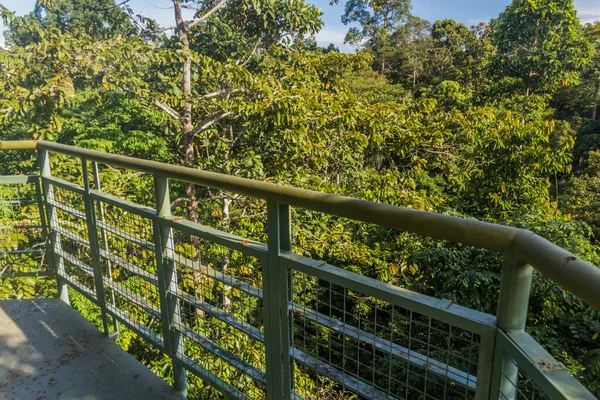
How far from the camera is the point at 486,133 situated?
7504 millimetres

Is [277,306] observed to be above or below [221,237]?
below

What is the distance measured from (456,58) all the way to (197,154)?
783 inches

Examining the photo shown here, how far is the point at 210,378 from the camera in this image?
5.65 ft

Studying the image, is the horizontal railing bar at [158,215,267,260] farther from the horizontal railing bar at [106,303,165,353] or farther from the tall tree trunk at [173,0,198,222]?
the tall tree trunk at [173,0,198,222]

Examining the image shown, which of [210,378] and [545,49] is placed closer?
[210,378]

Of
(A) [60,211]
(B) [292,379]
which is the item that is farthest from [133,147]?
(B) [292,379]

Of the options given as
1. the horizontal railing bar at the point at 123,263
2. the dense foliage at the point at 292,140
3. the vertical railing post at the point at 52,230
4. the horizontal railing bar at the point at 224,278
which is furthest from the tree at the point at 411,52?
the horizontal railing bar at the point at 224,278

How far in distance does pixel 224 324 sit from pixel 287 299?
1.95ft

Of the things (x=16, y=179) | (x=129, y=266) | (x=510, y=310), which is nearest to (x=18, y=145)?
(x=16, y=179)

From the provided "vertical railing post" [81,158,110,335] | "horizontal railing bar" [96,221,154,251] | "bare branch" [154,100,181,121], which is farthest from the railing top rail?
"bare branch" [154,100,181,121]

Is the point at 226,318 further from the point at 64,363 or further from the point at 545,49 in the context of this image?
the point at 545,49

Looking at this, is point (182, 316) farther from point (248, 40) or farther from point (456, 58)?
point (456, 58)

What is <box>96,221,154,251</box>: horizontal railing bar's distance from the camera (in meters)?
1.88

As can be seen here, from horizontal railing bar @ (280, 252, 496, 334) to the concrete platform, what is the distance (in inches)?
42.1
